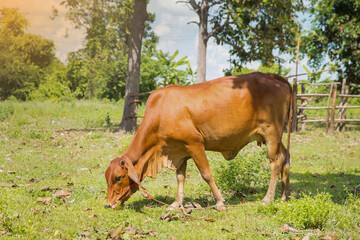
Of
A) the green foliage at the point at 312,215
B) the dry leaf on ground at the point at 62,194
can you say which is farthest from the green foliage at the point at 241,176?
the dry leaf on ground at the point at 62,194

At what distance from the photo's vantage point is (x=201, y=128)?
19.3 feet

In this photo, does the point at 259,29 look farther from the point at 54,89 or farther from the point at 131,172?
the point at 54,89

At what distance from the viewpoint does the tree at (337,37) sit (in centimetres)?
2125

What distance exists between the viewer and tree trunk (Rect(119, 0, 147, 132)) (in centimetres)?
1568

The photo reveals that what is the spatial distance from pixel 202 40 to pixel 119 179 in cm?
1438

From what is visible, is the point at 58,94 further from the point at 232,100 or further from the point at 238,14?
the point at 232,100

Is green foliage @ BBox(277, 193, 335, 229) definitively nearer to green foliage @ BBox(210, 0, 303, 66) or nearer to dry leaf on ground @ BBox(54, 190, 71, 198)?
dry leaf on ground @ BBox(54, 190, 71, 198)

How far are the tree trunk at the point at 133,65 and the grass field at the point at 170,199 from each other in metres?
3.42

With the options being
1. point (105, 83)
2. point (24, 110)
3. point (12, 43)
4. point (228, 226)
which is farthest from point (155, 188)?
point (12, 43)

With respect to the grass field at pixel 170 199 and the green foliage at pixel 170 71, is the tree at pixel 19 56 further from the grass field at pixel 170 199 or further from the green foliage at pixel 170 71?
the grass field at pixel 170 199

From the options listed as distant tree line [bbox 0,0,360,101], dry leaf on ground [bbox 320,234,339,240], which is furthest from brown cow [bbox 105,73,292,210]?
distant tree line [bbox 0,0,360,101]

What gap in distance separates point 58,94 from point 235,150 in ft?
112

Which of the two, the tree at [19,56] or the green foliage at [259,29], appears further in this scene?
the tree at [19,56]

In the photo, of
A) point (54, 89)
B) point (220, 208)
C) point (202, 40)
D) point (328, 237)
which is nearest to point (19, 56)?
point (54, 89)
